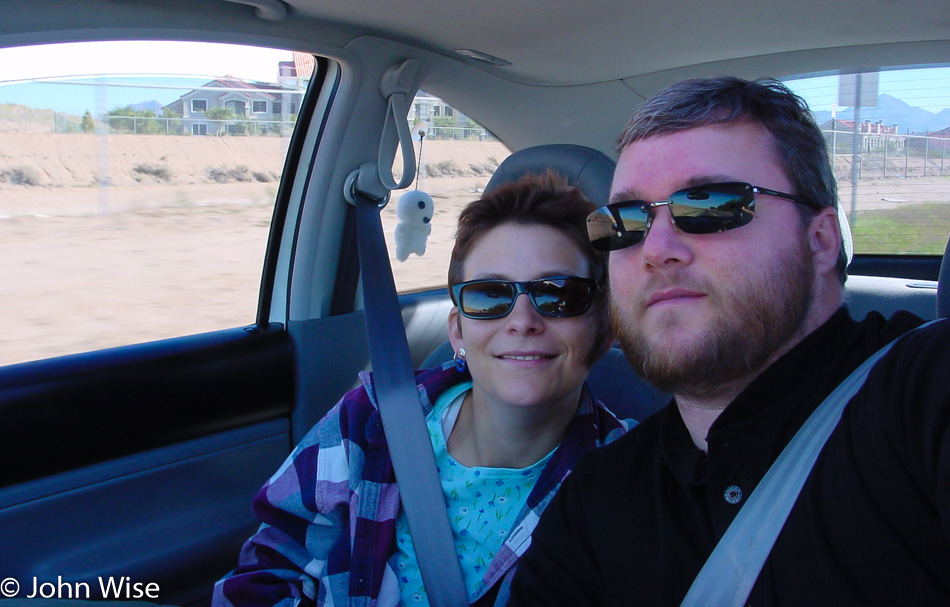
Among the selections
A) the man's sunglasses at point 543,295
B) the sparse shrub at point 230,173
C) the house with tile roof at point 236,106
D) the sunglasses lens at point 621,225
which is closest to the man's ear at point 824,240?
the sunglasses lens at point 621,225

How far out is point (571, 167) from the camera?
2076mm

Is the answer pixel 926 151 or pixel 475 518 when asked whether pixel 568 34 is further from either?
pixel 475 518

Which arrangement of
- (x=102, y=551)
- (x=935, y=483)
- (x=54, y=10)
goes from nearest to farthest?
(x=935, y=483) < (x=54, y=10) < (x=102, y=551)

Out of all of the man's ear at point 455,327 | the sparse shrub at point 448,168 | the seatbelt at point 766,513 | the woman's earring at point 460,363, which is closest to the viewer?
the seatbelt at point 766,513

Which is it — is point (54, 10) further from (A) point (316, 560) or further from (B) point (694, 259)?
(B) point (694, 259)

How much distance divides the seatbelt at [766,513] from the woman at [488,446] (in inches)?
19.6

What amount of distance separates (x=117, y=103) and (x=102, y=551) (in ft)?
4.45

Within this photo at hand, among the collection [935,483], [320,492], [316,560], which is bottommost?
[316,560]

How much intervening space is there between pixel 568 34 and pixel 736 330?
162 centimetres

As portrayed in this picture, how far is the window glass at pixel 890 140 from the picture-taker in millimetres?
2719

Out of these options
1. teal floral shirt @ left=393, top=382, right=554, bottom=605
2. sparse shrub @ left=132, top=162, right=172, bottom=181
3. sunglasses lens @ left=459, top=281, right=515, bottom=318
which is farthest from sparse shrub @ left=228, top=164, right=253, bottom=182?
teal floral shirt @ left=393, top=382, right=554, bottom=605

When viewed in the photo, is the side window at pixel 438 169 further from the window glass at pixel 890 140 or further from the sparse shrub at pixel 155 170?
the window glass at pixel 890 140

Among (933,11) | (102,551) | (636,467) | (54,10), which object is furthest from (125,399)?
(933,11)

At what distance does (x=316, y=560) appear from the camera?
1671mm
